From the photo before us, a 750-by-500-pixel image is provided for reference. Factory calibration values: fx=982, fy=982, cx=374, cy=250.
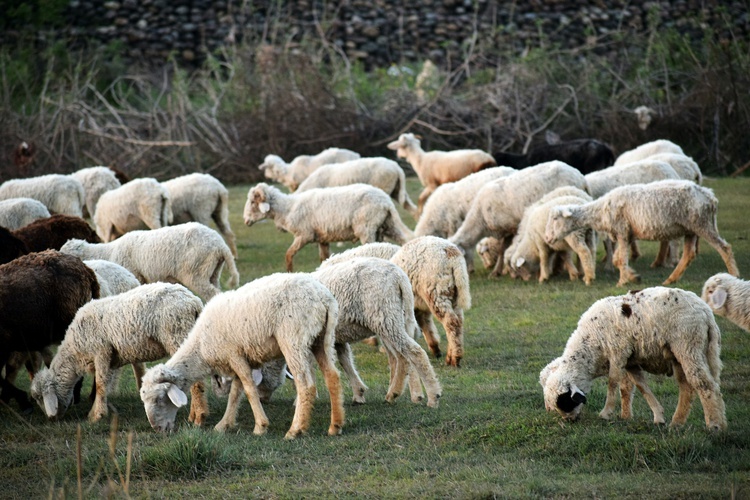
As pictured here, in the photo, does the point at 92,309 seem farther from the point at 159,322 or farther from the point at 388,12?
the point at 388,12

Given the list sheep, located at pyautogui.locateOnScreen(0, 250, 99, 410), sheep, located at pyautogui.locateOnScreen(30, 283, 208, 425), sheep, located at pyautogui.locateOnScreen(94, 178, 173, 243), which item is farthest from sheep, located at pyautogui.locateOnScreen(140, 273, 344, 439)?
sheep, located at pyautogui.locateOnScreen(94, 178, 173, 243)

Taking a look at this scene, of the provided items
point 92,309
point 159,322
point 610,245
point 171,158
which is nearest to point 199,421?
point 159,322

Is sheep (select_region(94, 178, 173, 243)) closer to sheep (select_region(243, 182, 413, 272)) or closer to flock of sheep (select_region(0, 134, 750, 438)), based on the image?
flock of sheep (select_region(0, 134, 750, 438))

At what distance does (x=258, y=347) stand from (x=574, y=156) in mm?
12146

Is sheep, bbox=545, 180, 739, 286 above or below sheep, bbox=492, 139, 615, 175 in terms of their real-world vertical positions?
above

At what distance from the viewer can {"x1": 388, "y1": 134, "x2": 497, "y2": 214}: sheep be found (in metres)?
18.1

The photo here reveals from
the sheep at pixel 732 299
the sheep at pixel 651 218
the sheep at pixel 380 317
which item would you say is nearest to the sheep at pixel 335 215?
the sheep at pixel 651 218

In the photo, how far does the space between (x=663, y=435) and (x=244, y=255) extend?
34.8ft

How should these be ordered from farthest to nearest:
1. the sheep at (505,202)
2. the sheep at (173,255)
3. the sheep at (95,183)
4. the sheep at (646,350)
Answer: the sheep at (95,183) → the sheep at (505,202) → the sheep at (173,255) → the sheep at (646,350)

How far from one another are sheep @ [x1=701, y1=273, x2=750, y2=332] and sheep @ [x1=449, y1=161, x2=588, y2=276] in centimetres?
581

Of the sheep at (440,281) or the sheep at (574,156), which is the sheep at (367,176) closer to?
the sheep at (574,156)

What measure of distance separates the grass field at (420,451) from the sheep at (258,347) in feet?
0.67

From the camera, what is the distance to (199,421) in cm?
763

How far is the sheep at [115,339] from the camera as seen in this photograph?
7.78 m
